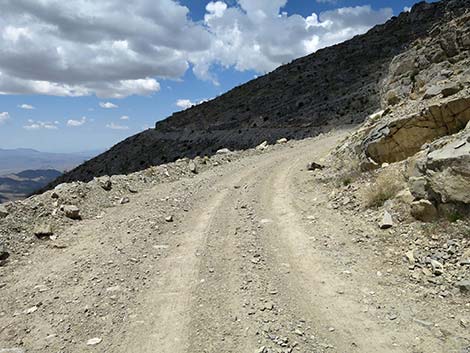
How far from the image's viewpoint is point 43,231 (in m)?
13.1

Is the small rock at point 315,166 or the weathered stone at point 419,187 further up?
the small rock at point 315,166

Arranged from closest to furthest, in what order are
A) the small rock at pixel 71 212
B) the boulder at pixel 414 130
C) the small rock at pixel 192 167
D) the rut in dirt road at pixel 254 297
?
1. the rut in dirt road at pixel 254 297
2. the boulder at pixel 414 130
3. the small rock at pixel 71 212
4. the small rock at pixel 192 167

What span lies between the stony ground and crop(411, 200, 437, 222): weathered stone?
1.18ft

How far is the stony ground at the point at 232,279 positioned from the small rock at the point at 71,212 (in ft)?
0.64

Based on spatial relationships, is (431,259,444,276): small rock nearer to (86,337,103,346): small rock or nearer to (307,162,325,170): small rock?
(86,337,103,346): small rock

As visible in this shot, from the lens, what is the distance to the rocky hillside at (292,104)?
138 feet

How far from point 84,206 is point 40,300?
7.26m

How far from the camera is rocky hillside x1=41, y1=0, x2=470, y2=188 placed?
4203 centimetres

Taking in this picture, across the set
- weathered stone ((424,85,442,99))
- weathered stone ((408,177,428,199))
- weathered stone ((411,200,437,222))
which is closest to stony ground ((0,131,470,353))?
weathered stone ((411,200,437,222))

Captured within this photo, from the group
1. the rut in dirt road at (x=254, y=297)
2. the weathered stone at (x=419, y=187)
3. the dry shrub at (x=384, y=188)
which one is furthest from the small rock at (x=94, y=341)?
the dry shrub at (x=384, y=188)

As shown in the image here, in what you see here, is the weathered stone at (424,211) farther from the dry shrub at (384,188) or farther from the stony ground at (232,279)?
the dry shrub at (384,188)

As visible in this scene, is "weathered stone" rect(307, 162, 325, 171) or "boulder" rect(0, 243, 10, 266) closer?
"boulder" rect(0, 243, 10, 266)

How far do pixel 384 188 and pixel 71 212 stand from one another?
10.9 metres

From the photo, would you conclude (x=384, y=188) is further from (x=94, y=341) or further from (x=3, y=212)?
(x=3, y=212)
